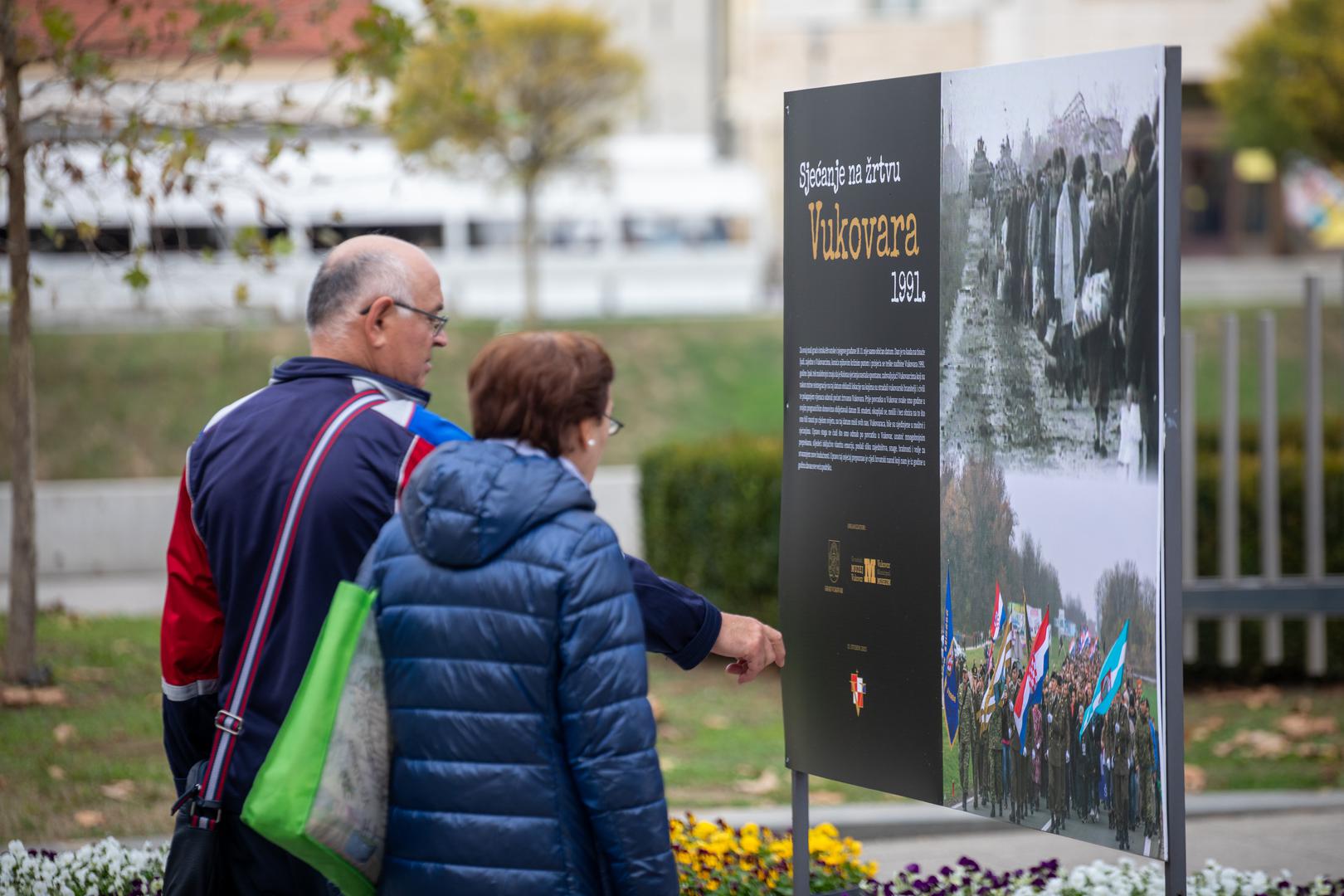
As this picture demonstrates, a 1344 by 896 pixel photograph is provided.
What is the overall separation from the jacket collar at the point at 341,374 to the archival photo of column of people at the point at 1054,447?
1.24 meters

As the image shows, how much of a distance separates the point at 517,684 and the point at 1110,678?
4.33ft

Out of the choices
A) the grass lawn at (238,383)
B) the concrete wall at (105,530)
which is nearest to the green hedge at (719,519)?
the concrete wall at (105,530)

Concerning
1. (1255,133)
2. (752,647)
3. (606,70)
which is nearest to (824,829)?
(752,647)

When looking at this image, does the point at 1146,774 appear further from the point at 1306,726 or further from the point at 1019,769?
the point at 1306,726

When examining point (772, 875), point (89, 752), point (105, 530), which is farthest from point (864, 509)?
point (105, 530)

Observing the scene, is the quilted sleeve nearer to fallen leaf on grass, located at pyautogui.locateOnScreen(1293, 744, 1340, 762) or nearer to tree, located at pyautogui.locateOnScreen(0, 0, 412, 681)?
tree, located at pyautogui.locateOnScreen(0, 0, 412, 681)

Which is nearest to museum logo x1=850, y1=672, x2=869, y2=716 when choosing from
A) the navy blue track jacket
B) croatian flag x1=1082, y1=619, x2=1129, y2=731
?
croatian flag x1=1082, y1=619, x2=1129, y2=731

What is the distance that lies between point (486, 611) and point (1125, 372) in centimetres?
139

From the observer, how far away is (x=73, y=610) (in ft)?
34.6

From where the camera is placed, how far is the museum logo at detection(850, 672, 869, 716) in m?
3.76

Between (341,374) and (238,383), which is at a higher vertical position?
(238,383)

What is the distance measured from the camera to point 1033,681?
330 centimetres

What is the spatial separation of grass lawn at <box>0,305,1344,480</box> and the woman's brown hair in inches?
553

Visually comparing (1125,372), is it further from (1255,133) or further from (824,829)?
(1255,133)
